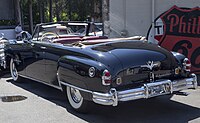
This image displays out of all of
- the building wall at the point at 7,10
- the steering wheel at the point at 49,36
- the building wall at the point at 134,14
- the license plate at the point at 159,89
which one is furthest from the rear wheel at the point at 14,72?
the building wall at the point at 7,10

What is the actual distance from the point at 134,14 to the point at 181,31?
171cm

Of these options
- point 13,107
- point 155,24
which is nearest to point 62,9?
point 155,24

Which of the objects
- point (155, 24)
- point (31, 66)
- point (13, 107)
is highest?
point (155, 24)

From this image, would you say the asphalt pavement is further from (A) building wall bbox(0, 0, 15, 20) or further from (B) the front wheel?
(A) building wall bbox(0, 0, 15, 20)

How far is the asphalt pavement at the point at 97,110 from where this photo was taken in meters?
5.01

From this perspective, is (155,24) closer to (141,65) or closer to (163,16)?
(163,16)

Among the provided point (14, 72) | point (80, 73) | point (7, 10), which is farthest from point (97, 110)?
point (7, 10)

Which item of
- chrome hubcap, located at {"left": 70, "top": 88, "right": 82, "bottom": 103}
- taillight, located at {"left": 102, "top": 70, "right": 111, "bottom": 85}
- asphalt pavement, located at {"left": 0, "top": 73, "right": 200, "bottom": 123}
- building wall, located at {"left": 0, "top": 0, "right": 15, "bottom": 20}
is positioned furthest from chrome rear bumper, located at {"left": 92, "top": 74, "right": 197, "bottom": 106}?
building wall, located at {"left": 0, "top": 0, "right": 15, "bottom": 20}

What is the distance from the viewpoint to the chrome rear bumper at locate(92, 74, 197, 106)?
178 inches

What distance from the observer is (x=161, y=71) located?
5.12m

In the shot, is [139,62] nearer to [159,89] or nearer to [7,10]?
[159,89]

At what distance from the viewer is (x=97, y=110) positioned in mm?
5504

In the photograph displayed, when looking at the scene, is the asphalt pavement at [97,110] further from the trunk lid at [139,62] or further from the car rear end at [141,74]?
the trunk lid at [139,62]

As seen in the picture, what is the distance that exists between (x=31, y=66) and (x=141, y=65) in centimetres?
301
